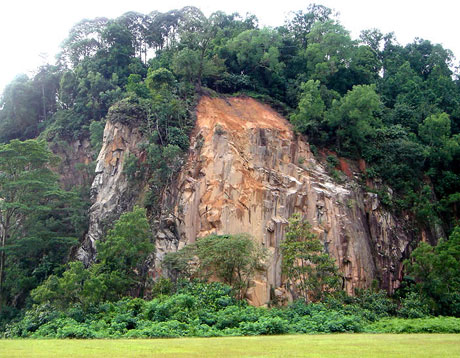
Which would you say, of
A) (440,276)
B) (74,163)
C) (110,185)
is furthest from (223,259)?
(74,163)

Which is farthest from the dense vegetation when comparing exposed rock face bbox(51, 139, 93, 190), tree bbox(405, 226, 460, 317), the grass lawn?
the grass lawn

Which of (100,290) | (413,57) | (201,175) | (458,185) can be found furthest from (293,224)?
(413,57)

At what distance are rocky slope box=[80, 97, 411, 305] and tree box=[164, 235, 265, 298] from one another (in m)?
1.29

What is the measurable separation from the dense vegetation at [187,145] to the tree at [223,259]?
0.10 m

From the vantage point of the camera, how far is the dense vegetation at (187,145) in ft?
70.7

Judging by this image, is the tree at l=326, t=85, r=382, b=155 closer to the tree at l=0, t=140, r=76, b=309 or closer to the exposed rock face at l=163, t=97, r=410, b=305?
the exposed rock face at l=163, t=97, r=410, b=305

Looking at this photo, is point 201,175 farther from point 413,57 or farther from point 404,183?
point 413,57

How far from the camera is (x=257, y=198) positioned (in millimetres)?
27156

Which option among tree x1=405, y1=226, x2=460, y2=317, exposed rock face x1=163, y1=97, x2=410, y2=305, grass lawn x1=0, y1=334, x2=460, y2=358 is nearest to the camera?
grass lawn x1=0, y1=334, x2=460, y2=358

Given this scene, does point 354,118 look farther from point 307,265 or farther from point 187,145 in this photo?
point 307,265

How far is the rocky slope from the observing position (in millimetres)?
26328

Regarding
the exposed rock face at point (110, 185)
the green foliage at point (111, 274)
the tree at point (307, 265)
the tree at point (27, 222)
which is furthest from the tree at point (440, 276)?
the tree at point (27, 222)

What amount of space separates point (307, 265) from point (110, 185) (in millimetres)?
12759

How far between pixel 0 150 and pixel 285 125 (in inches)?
676
